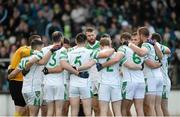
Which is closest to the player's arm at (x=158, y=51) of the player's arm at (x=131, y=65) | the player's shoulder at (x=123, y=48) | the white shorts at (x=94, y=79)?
the player's arm at (x=131, y=65)

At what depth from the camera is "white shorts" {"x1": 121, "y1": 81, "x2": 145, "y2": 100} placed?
22.1 m

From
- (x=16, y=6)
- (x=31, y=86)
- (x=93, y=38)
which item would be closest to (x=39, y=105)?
(x=31, y=86)

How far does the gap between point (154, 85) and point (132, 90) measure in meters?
0.72

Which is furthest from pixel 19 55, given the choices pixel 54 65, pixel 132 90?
pixel 132 90

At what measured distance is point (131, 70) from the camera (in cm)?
2217

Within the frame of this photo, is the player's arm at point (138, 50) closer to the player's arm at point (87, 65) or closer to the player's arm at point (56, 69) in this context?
the player's arm at point (87, 65)

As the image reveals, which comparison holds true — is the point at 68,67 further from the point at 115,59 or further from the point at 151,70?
the point at 151,70

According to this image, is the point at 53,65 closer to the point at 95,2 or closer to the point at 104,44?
the point at 104,44

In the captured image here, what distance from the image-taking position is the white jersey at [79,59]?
21.9 meters

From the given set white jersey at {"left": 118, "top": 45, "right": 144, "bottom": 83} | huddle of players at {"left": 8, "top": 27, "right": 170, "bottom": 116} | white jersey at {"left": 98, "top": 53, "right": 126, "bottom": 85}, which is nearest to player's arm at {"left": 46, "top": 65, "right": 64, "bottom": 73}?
huddle of players at {"left": 8, "top": 27, "right": 170, "bottom": 116}

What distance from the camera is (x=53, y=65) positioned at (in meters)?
22.0

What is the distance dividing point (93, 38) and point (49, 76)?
1551 mm

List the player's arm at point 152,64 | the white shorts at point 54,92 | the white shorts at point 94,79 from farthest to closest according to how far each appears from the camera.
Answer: the white shorts at point 94,79
the player's arm at point 152,64
the white shorts at point 54,92

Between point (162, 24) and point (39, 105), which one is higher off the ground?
point (162, 24)
